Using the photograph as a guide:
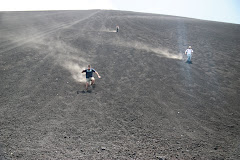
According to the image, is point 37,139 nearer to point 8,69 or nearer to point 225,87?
point 8,69

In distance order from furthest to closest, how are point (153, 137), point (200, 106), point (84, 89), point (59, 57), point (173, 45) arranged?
point (173, 45) < point (59, 57) < point (84, 89) < point (200, 106) < point (153, 137)

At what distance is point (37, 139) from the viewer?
24.2 ft

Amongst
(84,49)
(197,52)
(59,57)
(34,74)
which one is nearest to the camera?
(34,74)

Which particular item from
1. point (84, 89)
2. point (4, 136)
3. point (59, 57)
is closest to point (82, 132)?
point (4, 136)

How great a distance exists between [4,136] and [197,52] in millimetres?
22592

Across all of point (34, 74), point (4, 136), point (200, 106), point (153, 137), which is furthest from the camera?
point (34, 74)

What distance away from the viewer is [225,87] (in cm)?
1405

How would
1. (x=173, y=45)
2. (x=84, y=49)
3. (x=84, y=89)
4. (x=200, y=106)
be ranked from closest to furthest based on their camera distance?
(x=200, y=106) < (x=84, y=89) < (x=84, y=49) < (x=173, y=45)

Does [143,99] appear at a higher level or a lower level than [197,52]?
lower

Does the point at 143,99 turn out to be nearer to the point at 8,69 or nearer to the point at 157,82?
the point at 157,82

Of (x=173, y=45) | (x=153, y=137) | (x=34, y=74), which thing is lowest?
(x=153, y=137)

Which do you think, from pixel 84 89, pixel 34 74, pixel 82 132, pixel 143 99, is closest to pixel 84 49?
pixel 34 74

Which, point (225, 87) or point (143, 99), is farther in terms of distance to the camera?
point (225, 87)

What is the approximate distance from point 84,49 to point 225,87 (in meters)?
14.7
